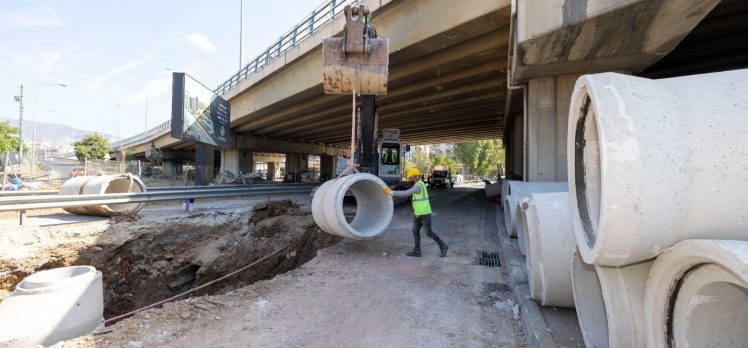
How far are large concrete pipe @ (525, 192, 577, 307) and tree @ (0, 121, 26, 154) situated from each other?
159ft

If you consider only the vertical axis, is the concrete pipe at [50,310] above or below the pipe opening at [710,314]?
below

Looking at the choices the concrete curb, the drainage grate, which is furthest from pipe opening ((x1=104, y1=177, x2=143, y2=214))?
the concrete curb

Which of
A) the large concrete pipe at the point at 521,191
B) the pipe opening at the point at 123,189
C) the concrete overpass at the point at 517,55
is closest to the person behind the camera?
the concrete overpass at the point at 517,55

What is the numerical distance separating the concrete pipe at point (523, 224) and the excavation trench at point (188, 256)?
12.7 feet

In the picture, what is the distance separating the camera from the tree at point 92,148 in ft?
185

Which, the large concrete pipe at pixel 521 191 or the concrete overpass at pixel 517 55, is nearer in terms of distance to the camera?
the concrete overpass at pixel 517 55

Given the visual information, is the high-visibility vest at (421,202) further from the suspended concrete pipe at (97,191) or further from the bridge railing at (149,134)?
the bridge railing at (149,134)

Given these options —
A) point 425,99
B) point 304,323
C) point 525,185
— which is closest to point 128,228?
point 304,323

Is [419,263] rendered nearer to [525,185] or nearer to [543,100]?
[525,185]

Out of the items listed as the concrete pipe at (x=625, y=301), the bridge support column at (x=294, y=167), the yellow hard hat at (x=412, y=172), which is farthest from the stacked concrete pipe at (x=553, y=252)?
the bridge support column at (x=294, y=167)

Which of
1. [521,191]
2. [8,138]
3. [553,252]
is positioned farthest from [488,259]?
[8,138]

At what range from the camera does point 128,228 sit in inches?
317

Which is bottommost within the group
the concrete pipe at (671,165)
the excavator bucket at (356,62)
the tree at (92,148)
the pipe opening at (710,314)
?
the pipe opening at (710,314)

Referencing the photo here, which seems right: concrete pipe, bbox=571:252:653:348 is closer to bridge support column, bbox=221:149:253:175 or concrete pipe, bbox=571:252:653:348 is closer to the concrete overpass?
the concrete overpass
